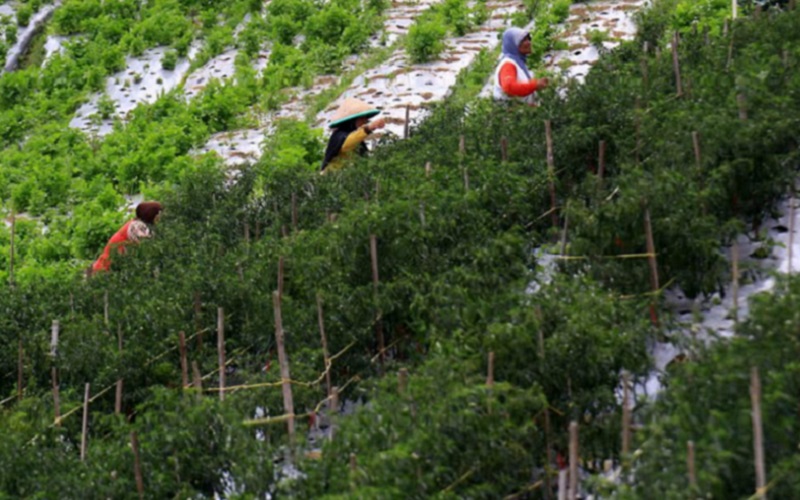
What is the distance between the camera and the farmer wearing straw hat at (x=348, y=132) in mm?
11203

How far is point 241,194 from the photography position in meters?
10.8

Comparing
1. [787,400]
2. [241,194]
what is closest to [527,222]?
[241,194]

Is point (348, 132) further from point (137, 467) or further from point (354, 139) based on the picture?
point (137, 467)

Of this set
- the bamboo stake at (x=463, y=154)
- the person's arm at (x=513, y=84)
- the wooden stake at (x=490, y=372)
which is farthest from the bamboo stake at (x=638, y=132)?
the wooden stake at (x=490, y=372)

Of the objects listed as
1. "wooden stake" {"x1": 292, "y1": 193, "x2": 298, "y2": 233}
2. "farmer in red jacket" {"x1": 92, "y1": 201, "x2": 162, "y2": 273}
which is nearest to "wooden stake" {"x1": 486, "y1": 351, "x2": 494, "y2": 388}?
"wooden stake" {"x1": 292, "y1": 193, "x2": 298, "y2": 233}

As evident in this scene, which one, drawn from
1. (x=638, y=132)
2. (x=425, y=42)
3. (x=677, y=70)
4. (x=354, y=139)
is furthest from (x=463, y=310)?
(x=425, y=42)

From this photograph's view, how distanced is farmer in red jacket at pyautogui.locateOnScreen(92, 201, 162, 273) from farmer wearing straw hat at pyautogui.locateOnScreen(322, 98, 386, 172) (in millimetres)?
1367

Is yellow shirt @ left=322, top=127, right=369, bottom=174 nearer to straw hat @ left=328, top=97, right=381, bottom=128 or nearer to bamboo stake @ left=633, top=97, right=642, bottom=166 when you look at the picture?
straw hat @ left=328, top=97, right=381, bottom=128

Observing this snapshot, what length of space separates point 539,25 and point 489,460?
9.17 meters

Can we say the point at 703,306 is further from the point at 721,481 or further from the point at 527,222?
the point at 721,481

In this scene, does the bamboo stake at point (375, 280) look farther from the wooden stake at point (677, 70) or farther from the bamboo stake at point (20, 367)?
the wooden stake at point (677, 70)

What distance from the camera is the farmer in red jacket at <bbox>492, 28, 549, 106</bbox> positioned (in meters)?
10.8

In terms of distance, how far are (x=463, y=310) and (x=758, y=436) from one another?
2.24 meters

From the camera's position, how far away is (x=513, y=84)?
10.8 metres
